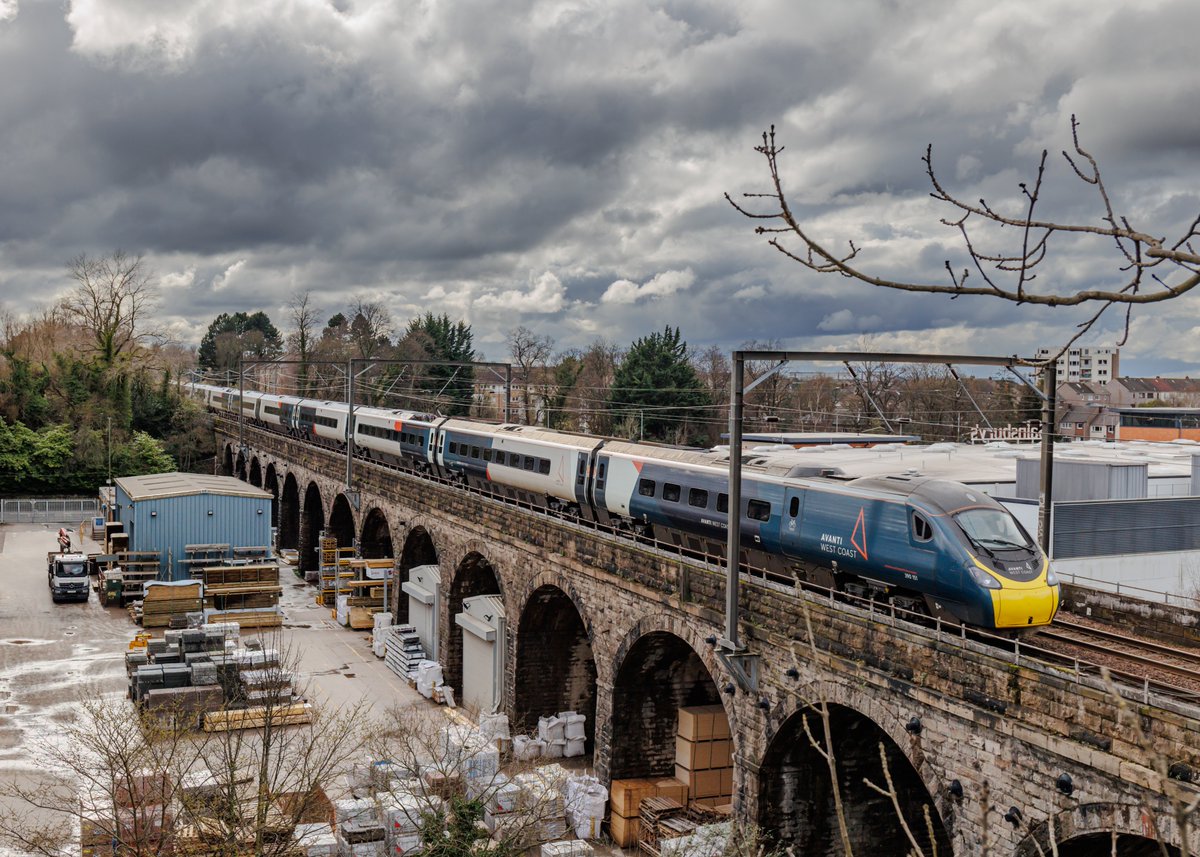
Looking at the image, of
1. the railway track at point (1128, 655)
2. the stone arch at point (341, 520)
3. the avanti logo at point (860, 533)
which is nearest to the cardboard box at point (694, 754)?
the avanti logo at point (860, 533)

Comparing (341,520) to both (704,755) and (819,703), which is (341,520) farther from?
(819,703)

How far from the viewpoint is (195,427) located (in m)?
78.6

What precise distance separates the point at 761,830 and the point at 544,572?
32.1ft

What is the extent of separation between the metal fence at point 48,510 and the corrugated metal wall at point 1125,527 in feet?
185

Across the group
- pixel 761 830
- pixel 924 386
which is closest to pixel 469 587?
pixel 761 830

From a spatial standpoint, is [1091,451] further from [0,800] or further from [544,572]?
[0,800]

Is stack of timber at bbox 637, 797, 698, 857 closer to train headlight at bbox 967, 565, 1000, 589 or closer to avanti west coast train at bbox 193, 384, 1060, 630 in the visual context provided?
avanti west coast train at bbox 193, 384, 1060, 630

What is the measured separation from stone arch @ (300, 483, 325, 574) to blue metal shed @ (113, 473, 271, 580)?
19.3ft

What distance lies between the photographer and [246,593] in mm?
40000

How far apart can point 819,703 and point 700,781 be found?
647cm

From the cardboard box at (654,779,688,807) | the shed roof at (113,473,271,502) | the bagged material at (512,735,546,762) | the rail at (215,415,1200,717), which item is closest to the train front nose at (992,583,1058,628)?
the rail at (215,415,1200,717)

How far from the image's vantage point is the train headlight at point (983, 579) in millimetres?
15445

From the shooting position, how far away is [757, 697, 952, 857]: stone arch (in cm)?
1784

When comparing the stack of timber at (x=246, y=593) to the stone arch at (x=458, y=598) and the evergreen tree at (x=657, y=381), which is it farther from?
the evergreen tree at (x=657, y=381)
